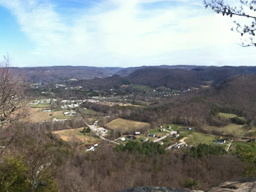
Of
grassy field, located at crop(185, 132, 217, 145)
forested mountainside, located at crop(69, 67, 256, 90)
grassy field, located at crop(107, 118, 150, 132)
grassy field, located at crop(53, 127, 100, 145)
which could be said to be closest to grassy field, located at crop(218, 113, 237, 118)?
grassy field, located at crop(185, 132, 217, 145)

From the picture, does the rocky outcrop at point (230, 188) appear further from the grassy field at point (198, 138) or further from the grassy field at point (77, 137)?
the grassy field at point (77, 137)

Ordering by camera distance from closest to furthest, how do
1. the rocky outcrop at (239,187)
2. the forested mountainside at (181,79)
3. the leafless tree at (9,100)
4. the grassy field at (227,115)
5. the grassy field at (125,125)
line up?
the rocky outcrop at (239,187) < the leafless tree at (9,100) < the grassy field at (125,125) < the grassy field at (227,115) < the forested mountainside at (181,79)

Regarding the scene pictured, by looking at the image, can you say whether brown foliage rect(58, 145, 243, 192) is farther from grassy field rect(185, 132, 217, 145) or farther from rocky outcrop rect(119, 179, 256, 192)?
rocky outcrop rect(119, 179, 256, 192)

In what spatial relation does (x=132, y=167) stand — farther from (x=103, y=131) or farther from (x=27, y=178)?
(x=103, y=131)

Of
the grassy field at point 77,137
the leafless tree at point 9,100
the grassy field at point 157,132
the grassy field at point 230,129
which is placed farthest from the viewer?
the grassy field at point 157,132

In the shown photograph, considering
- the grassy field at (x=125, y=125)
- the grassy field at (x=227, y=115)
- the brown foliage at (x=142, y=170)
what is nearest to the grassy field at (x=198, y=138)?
the brown foliage at (x=142, y=170)
